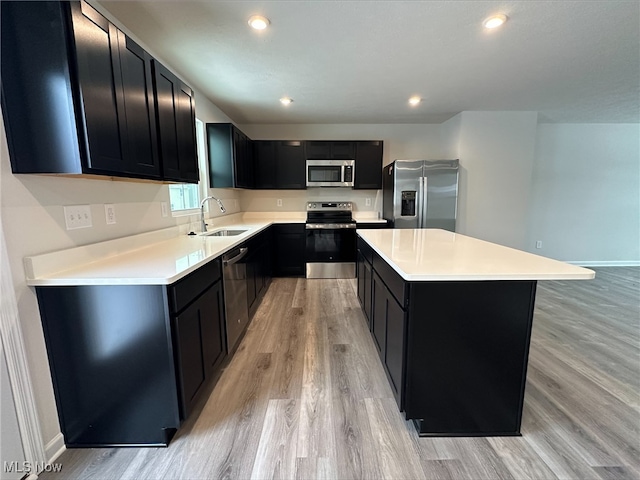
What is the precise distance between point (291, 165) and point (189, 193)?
6.01ft

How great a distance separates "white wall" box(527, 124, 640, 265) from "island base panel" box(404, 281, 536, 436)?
14.9 ft

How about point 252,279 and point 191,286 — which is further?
point 252,279

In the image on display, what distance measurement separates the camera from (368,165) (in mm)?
4270

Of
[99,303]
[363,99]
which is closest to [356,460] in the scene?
[99,303]

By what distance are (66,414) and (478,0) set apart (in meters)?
3.25

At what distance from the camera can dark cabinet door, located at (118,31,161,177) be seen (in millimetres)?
1390

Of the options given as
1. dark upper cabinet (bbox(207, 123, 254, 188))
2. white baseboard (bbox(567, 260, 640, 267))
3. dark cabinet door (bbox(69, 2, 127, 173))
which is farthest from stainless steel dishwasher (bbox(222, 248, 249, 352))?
white baseboard (bbox(567, 260, 640, 267))

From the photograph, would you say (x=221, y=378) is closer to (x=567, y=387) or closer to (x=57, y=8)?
(x=57, y=8)

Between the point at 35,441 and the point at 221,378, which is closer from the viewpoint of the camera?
the point at 35,441

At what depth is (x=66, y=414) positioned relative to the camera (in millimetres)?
1298

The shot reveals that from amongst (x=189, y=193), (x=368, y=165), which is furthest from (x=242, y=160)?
(x=368, y=165)

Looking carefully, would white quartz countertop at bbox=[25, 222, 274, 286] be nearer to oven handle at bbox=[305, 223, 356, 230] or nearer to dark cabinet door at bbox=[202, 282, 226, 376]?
dark cabinet door at bbox=[202, 282, 226, 376]

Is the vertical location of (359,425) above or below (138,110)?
below

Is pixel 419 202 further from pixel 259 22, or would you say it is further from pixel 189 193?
pixel 189 193
